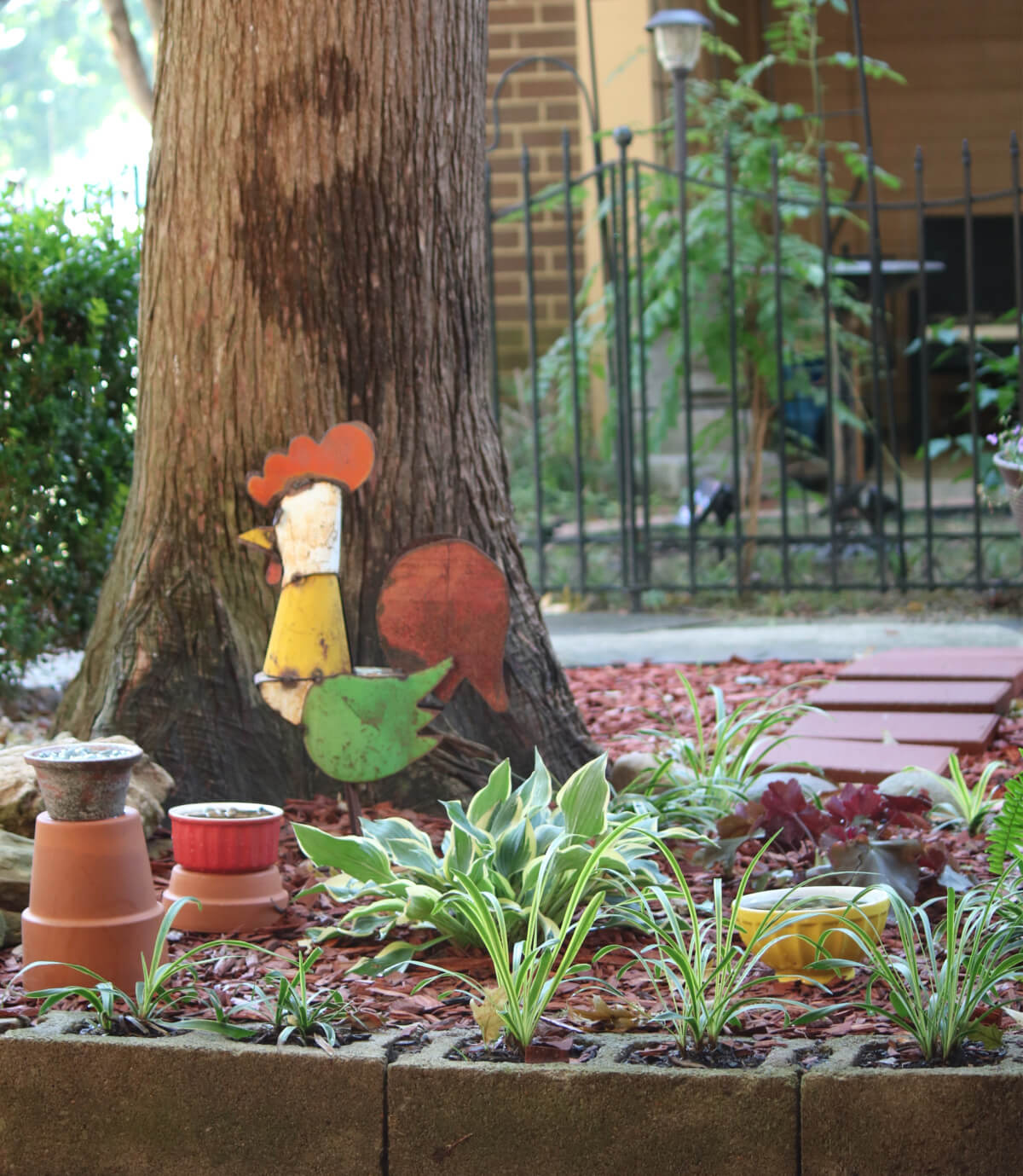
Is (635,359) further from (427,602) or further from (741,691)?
(427,602)

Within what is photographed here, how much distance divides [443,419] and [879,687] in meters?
1.91

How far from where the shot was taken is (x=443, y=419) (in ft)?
11.3

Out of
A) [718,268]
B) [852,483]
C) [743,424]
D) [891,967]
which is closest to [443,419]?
[891,967]

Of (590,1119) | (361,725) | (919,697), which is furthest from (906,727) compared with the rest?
(590,1119)

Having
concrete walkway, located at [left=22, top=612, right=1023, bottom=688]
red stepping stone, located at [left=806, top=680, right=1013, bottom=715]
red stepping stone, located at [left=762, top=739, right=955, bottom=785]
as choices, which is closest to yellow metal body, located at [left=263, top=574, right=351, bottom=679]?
red stepping stone, located at [left=762, top=739, right=955, bottom=785]

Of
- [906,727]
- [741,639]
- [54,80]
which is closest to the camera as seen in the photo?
[906,727]

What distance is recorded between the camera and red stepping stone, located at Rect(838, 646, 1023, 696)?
4.69m

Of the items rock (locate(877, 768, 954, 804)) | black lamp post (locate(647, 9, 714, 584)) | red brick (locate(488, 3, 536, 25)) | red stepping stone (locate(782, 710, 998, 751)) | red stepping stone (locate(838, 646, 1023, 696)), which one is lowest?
rock (locate(877, 768, 954, 804))

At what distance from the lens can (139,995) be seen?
222 centimetres

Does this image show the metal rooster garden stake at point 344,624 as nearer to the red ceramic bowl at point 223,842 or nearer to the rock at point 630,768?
the red ceramic bowl at point 223,842

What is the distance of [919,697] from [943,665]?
480 mm

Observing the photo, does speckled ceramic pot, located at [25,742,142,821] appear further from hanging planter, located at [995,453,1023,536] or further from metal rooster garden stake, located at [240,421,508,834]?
hanging planter, located at [995,453,1023,536]

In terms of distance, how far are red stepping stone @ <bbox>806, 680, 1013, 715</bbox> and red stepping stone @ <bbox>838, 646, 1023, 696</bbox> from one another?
76 mm

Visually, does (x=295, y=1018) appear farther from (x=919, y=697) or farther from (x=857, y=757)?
(x=919, y=697)
